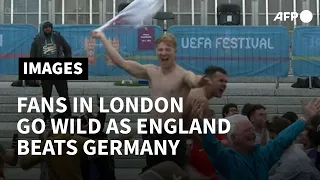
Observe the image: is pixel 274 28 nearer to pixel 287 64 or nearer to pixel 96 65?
pixel 287 64

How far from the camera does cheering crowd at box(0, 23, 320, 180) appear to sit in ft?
19.4

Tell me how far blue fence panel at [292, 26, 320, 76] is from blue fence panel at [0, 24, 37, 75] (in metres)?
5.35

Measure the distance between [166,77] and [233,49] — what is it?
35.1 feet

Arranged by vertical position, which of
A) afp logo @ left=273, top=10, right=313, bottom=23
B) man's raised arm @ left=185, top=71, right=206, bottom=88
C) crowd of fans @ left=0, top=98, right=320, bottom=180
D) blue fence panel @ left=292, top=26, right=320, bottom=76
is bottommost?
crowd of fans @ left=0, top=98, right=320, bottom=180

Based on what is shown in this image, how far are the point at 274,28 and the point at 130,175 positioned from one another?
248 inches

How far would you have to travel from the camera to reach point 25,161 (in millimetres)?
7434

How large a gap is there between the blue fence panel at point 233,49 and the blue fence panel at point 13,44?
9.78ft

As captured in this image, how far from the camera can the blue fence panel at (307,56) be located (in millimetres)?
17781

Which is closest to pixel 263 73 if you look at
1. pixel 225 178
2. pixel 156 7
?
pixel 156 7

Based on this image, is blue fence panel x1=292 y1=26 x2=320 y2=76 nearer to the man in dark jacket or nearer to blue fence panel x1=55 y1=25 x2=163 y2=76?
blue fence panel x1=55 y1=25 x2=163 y2=76

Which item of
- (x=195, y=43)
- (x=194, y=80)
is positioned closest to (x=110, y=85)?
(x=195, y=43)

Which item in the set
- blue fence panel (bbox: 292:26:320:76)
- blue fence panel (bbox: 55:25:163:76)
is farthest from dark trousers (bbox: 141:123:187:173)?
blue fence panel (bbox: 292:26:320:76)

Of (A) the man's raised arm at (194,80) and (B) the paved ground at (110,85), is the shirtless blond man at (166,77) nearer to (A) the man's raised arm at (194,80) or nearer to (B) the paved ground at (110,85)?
(A) the man's raised arm at (194,80)

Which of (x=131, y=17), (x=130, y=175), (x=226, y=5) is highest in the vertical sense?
(x=226, y=5)
